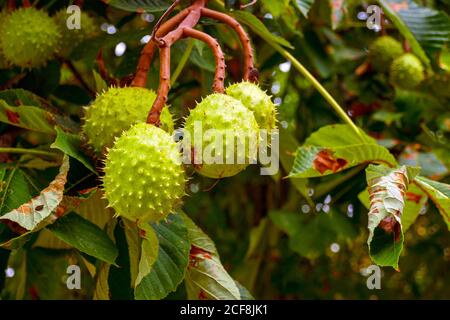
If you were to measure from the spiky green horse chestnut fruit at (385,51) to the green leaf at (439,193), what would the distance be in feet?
2.29

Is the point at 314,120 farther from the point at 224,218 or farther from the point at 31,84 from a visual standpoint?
the point at 31,84

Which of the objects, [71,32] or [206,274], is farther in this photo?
[71,32]

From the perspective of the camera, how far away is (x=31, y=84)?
4.02ft

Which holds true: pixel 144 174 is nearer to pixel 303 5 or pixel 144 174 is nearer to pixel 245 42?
pixel 245 42

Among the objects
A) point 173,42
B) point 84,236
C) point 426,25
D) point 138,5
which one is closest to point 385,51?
point 426,25

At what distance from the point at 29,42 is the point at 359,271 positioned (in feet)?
5.53

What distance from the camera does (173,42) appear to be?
886mm

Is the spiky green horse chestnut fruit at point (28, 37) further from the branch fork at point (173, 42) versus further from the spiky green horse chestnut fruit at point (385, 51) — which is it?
the spiky green horse chestnut fruit at point (385, 51)

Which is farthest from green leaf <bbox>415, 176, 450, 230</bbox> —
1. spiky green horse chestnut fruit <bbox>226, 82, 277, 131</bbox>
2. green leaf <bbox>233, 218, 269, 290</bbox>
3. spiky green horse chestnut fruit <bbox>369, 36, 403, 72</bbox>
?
green leaf <bbox>233, 218, 269, 290</bbox>

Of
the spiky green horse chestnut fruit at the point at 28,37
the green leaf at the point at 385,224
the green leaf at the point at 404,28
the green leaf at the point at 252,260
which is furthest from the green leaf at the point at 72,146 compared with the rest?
the green leaf at the point at 252,260

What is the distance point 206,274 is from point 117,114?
0.30 meters

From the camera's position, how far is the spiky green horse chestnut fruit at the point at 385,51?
163cm

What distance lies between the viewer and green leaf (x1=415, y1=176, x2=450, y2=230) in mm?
941

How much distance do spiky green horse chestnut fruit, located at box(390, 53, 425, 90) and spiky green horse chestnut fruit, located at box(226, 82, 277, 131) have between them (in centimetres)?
71
